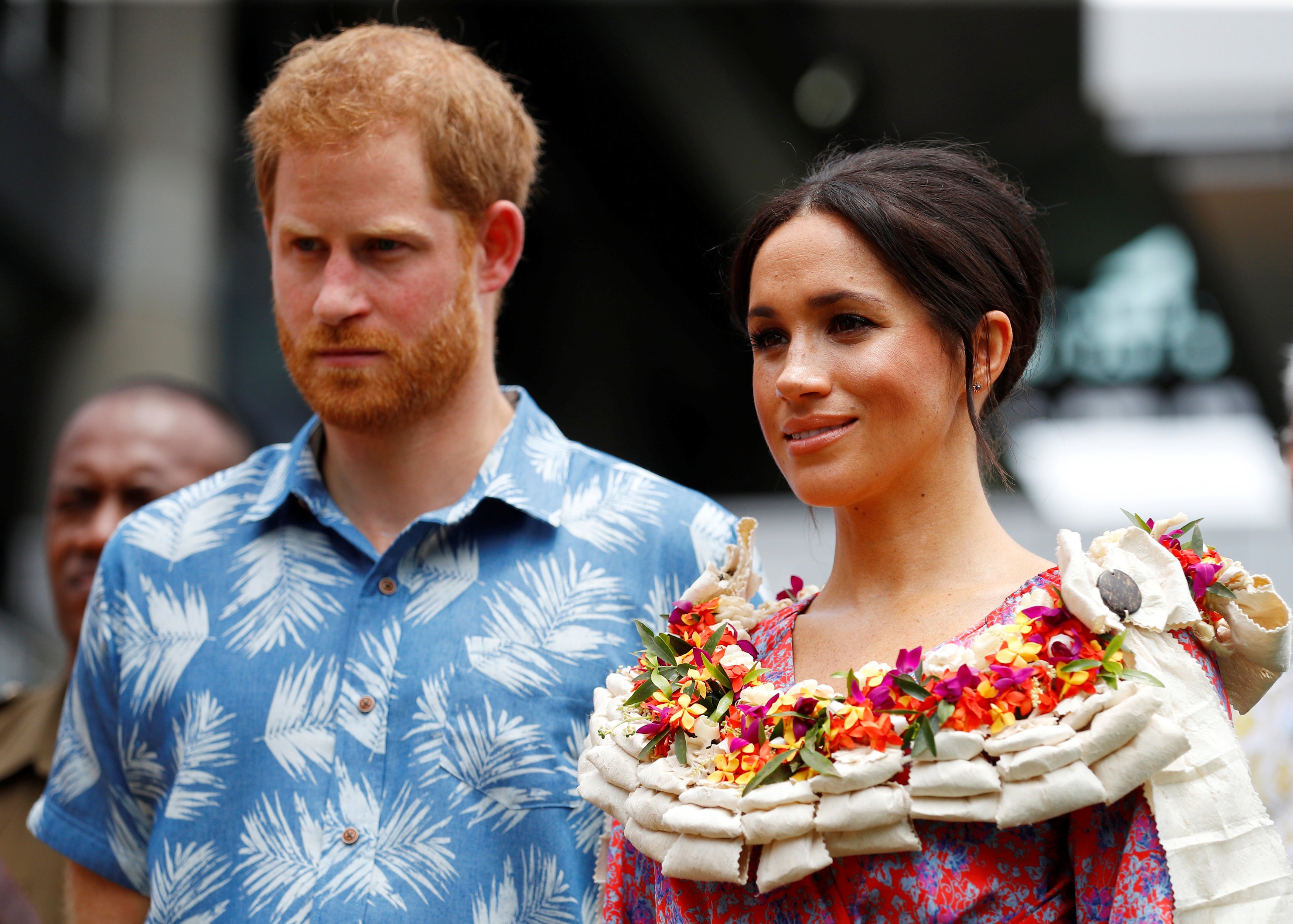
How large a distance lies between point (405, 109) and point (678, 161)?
6108mm

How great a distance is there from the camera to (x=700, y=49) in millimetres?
7781

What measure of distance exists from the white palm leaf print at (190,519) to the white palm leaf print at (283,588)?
0.10 meters

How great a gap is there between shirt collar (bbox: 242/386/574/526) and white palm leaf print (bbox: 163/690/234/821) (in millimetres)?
354

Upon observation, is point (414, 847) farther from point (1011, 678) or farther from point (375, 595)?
point (1011, 678)

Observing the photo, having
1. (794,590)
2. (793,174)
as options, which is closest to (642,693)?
(794,590)

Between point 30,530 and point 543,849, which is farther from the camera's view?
point 30,530

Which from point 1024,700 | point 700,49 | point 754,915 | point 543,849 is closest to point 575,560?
point 543,849

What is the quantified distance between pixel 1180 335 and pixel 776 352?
6567mm

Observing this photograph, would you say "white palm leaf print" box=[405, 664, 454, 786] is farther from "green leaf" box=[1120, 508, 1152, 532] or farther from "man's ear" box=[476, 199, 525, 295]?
"green leaf" box=[1120, 508, 1152, 532]

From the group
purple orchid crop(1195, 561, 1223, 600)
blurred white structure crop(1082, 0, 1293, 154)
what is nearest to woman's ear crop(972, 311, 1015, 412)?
purple orchid crop(1195, 561, 1223, 600)

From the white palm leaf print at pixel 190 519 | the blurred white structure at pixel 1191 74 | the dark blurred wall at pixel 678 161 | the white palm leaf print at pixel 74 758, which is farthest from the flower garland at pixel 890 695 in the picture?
the blurred white structure at pixel 1191 74

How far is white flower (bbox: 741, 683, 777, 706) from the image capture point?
167 centimetres

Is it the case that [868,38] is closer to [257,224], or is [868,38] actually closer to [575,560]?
[257,224]

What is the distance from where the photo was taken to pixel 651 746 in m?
1.73
